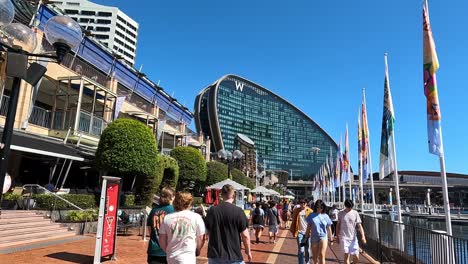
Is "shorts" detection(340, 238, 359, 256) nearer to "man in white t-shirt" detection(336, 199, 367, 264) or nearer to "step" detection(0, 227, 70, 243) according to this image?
"man in white t-shirt" detection(336, 199, 367, 264)

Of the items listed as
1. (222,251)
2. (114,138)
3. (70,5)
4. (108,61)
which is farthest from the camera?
(70,5)

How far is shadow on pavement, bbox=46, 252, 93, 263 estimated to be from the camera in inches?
349

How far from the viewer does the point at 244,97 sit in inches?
6309

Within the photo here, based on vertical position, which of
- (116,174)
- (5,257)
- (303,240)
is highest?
(116,174)

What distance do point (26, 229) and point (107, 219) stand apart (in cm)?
392

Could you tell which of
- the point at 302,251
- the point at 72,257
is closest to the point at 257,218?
the point at 302,251

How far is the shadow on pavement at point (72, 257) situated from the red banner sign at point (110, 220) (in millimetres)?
478

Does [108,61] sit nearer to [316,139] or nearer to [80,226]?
[80,226]

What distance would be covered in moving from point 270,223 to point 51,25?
474 inches

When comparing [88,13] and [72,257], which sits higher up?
[88,13]

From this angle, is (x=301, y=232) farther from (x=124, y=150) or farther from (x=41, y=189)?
(x=41, y=189)

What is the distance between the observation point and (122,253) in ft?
33.6

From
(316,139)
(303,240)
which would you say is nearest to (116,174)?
(303,240)

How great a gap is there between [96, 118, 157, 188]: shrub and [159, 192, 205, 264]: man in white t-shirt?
13057 mm
